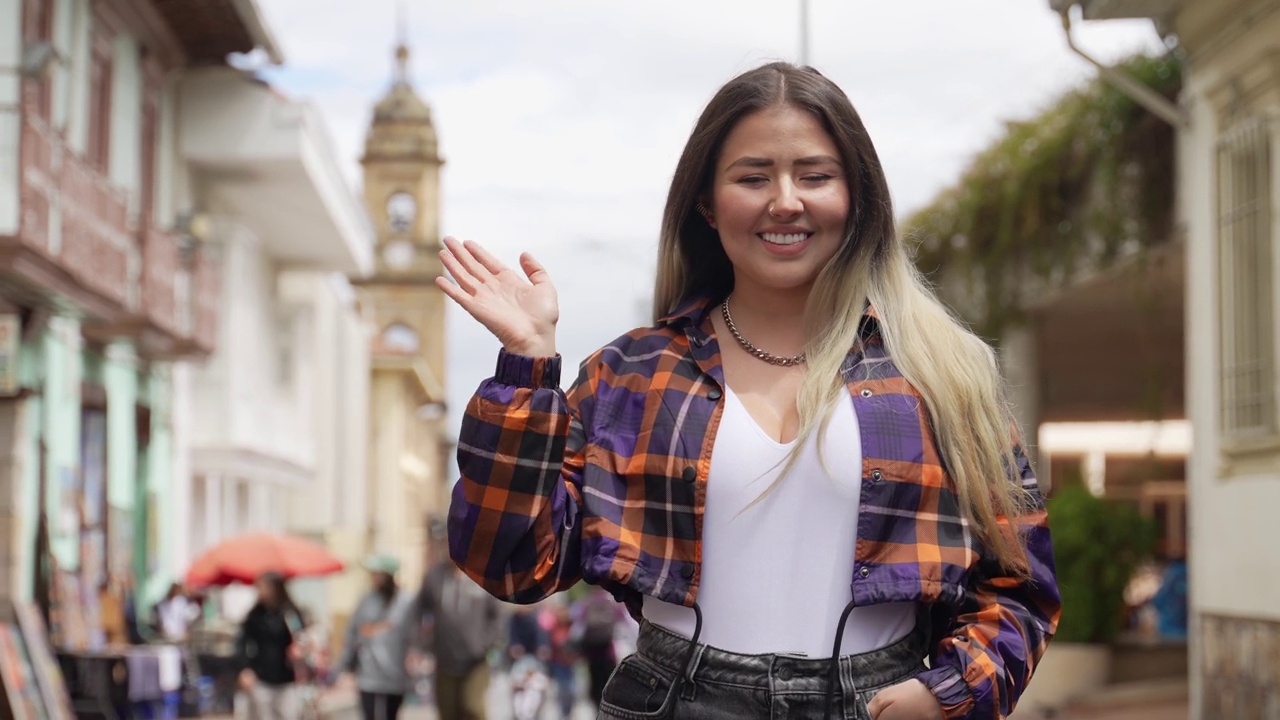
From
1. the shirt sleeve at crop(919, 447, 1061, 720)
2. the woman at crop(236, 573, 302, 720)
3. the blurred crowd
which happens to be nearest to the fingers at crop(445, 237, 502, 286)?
the shirt sleeve at crop(919, 447, 1061, 720)

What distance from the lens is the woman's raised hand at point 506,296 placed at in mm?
3059

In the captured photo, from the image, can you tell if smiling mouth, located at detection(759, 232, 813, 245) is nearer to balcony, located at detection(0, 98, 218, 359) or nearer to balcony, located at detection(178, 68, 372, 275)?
balcony, located at detection(0, 98, 218, 359)

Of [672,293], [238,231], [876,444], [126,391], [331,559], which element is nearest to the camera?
[876,444]

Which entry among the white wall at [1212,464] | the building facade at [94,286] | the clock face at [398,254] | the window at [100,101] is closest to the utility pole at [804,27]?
the building facade at [94,286]

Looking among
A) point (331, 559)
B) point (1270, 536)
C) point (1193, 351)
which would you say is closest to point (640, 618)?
point (1270, 536)

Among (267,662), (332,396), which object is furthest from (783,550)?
(332,396)

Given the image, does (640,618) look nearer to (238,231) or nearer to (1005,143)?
(1005,143)

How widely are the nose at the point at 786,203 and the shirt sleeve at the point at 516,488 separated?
42 cm

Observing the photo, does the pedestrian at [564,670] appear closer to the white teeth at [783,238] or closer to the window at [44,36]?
the window at [44,36]

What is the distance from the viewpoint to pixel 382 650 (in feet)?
44.4

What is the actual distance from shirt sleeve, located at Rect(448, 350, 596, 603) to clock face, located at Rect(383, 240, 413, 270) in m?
73.5

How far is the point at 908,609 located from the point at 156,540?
20.9 m

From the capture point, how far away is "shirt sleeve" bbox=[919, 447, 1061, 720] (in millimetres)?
2963

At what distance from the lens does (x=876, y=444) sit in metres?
2.98
